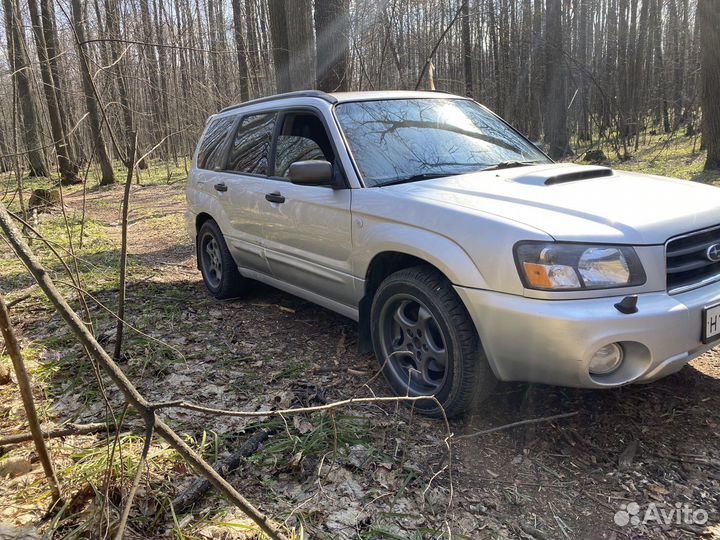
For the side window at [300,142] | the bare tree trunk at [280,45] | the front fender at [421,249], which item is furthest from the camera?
the bare tree trunk at [280,45]

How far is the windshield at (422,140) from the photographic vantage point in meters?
3.58

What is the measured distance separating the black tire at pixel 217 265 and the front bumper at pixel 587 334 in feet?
10.0

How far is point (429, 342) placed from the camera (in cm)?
305

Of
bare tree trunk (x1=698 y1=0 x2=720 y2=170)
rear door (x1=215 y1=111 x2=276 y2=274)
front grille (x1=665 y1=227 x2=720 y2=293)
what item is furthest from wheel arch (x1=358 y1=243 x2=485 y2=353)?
bare tree trunk (x1=698 y1=0 x2=720 y2=170)

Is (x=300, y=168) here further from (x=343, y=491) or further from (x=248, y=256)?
(x=343, y=491)

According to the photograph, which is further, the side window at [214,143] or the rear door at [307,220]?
the side window at [214,143]

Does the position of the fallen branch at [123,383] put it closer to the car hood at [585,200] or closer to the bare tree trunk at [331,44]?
the car hood at [585,200]

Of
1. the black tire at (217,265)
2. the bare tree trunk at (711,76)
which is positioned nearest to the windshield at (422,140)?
the black tire at (217,265)

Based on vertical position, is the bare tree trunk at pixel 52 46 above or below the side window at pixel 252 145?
above

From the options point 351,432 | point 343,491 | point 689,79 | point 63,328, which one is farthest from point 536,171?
point 689,79

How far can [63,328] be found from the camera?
4609 mm

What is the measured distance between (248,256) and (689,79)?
23253 mm

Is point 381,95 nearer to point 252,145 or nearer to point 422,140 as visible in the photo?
point 422,140

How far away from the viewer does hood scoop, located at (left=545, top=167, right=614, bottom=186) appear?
3217 mm
